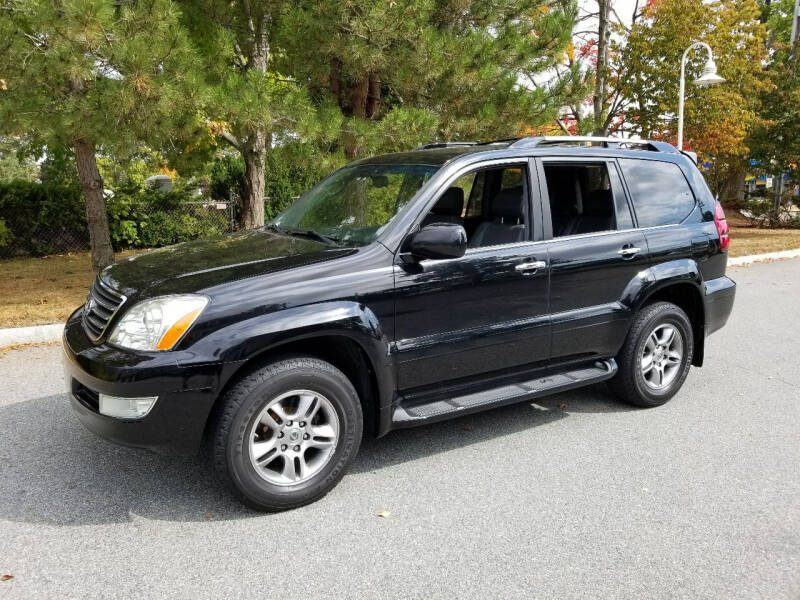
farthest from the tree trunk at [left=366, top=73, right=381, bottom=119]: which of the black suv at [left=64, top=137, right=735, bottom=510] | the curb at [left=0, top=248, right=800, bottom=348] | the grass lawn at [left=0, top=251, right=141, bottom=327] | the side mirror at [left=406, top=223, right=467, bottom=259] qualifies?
the side mirror at [left=406, top=223, right=467, bottom=259]

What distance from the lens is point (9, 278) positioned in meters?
11.0

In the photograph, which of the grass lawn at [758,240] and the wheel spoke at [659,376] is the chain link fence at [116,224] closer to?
the grass lawn at [758,240]

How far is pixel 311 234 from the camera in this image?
14.2 ft

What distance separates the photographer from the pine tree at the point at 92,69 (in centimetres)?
659

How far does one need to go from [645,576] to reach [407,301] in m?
1.74

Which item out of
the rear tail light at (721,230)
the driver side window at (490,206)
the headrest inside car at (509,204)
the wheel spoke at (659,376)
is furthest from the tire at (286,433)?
the rear tail light at (721,230)

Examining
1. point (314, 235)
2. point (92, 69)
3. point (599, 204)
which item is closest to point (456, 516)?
point (314, 235)

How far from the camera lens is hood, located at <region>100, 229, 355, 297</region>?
3.51 metres

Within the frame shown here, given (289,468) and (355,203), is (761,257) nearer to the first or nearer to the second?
(355,203)

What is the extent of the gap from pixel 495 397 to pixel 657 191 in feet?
6.97

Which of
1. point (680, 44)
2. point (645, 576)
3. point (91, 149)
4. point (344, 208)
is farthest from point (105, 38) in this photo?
point (680, 44)

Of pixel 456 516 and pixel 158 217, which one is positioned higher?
pixel 158 217

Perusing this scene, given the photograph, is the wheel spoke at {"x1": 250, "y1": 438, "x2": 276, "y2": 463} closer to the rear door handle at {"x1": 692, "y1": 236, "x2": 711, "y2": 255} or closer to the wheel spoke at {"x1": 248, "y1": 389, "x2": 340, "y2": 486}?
the wheel spoke at {"x1": 248, "y1": 389, "x2": 340, "y2": 486}

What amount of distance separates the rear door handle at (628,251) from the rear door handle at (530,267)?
71 centimetres
